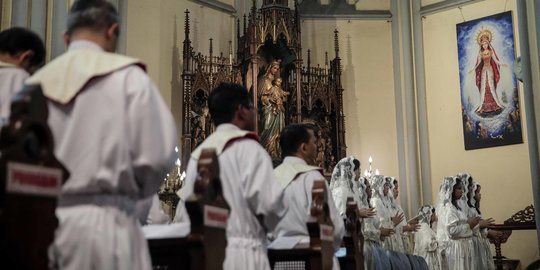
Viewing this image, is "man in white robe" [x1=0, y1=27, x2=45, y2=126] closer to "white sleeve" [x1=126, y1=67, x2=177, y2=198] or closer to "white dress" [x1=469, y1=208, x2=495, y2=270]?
"white sleeve" [x1=126, y1=67, x2=177, y2=198]

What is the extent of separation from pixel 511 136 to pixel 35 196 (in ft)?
38.8

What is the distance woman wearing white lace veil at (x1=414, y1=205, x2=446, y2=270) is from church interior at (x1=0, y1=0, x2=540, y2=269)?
175 cm

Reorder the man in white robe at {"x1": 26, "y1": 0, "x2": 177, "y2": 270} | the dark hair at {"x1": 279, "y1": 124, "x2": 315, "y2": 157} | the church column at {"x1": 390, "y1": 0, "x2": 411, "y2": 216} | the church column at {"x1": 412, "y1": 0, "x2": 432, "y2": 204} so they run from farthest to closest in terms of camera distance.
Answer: the church column at {"x1": 390, "y1": 0, "x2": 411, "y2": 216}
the church column at {"x1": 412, "y1": 0, "x2": 432, "y2": 204}
the dark hair at {"x1": 279, "y1": 124, "x2": 315, "y2": 157}
the man in white robe at {"x1": 26, "y1": 0, "x2": 177, "y2": 270}

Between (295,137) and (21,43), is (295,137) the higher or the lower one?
the lower one

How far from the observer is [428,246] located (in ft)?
37.0

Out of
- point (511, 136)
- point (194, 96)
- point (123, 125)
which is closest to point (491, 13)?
point (511, 136)

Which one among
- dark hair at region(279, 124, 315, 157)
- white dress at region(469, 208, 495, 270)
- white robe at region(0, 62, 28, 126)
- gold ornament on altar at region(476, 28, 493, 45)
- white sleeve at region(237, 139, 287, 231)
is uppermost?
gold ornament on altar at region(476, 28, 493, 45)

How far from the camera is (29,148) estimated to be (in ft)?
7.00

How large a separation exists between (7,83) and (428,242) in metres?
9.02

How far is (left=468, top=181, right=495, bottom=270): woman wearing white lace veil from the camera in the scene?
1093 cm

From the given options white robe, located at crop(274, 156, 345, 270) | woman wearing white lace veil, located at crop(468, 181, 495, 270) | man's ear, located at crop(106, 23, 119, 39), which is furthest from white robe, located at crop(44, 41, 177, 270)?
woman wearing white lace veil, located at crop(468, 181, 495, 270)

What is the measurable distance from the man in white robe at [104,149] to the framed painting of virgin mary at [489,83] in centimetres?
1119

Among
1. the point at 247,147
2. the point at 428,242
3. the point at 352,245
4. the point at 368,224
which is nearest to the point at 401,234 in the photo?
the point at 428,242

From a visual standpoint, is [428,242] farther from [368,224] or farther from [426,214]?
[368,224]
